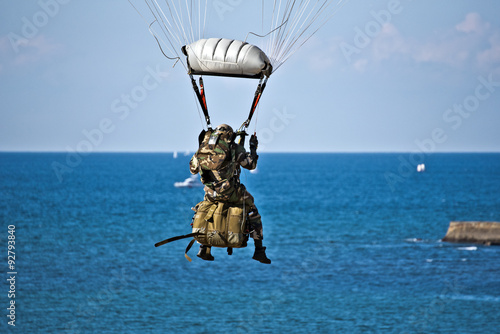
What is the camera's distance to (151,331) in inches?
3135

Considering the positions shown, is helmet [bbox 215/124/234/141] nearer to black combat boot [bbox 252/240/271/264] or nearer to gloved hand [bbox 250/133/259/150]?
gloved hand [bbox 250/133/259/150]

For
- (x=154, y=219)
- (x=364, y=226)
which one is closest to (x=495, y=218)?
(x=364, y=226)

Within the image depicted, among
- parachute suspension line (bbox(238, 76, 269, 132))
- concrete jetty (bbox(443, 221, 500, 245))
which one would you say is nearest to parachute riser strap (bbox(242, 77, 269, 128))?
parachute suspension line (bbox(238, 76, 269, 132))

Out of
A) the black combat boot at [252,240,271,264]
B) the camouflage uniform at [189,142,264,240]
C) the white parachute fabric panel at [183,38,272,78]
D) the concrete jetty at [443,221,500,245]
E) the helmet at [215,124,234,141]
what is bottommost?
the concrete jetty at [443,221,500,245]

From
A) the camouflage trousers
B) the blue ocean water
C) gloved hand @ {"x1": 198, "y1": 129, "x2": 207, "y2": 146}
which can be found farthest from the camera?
the blue ocean water

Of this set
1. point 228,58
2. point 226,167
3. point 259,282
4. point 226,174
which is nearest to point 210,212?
point 226,174

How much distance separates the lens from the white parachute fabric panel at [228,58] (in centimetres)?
1856

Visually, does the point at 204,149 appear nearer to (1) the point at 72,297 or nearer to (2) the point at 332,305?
(2) the point at 332,305

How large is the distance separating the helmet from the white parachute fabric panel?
1.42m

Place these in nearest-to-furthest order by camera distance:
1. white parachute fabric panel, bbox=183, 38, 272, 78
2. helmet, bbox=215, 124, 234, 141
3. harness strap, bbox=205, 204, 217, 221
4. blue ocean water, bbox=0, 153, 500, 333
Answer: white parachute fabric panel, bbox=183, 38, 272, 78, helmet, bbox=215, 124, 234, 141, harness strap, bbox=205, 204, 217, 221, blue ocean water, bbox=0, 153, 500, 333

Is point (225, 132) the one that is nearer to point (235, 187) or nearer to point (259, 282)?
point (235, 187)

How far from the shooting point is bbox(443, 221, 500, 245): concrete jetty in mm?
111438

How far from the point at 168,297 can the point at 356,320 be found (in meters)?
24.5

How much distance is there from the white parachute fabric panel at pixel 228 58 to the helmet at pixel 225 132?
1.42 meters
